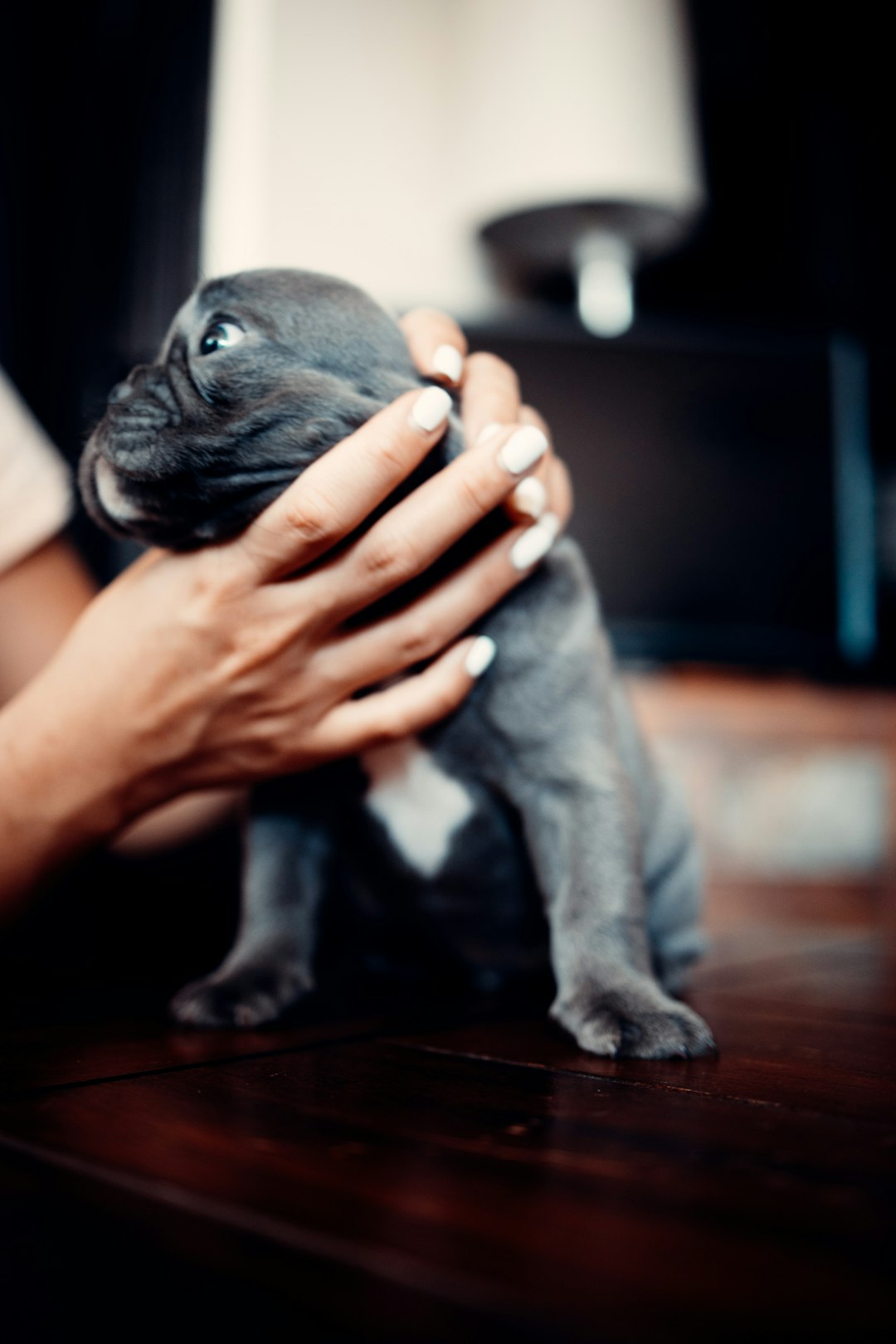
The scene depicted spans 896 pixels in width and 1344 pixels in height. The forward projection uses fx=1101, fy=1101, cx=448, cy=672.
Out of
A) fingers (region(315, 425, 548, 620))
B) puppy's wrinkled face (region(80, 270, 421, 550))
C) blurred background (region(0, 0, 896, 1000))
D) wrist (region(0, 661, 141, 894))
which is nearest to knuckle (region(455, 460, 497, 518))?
fingers (region(315, 425, 548, 620))

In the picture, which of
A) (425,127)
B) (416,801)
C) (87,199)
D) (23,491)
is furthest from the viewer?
(425,127)

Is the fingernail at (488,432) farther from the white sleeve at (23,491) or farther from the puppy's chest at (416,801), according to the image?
the white sleeve at (23,491)

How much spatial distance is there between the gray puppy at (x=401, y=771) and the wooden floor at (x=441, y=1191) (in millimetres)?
140

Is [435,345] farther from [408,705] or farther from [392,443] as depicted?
[408,705]

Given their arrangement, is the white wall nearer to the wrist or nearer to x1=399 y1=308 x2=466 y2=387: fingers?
x1=399 y1=308 x2=466 y2=387: fingers

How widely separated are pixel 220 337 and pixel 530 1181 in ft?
2.27

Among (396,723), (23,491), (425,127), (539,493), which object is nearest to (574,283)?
(425,127)

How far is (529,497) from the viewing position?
0.92m

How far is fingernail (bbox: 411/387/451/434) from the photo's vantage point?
817 mm

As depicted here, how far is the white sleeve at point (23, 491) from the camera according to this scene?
1.36 m

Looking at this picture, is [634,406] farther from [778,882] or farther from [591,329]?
[778,882]

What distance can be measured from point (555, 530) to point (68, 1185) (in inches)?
26.5

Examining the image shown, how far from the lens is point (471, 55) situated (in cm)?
239

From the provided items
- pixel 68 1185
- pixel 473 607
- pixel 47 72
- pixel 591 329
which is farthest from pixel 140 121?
pixel 68 1185
